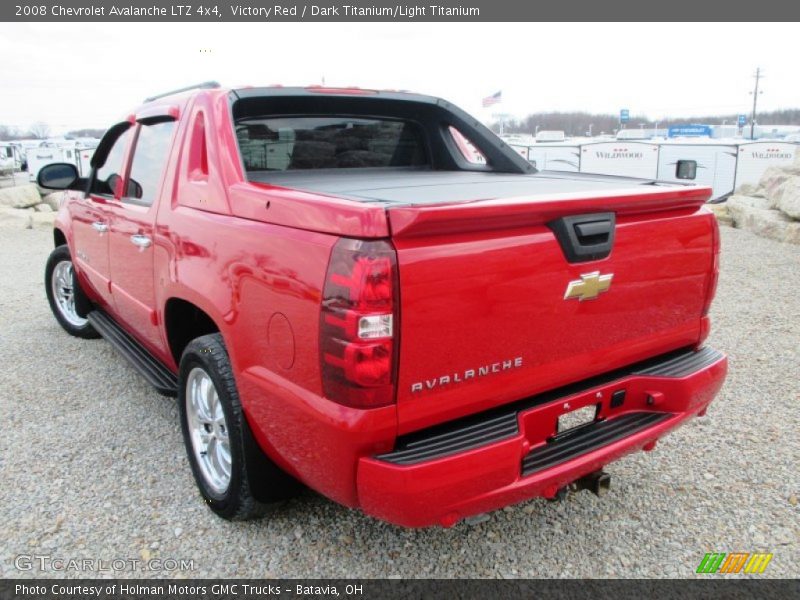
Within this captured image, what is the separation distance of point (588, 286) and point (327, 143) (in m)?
1.92

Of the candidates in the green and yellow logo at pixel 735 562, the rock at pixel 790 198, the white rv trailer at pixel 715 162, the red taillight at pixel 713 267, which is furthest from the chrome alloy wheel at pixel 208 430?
the white rv trailer at pixel 715 162

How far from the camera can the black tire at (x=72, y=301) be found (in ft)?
16.2

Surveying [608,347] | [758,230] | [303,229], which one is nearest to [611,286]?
[608,347]

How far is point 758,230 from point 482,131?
9419 millimetres

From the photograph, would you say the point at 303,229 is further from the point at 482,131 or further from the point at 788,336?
the point at 788,336

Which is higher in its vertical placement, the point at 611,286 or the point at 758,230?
the point at 611,286

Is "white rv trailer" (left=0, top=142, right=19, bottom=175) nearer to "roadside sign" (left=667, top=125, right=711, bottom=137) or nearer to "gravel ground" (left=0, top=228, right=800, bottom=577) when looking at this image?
"gravel ground" (left=0, top=228, right=800, bottom=577)

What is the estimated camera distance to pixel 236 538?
8.72 feet

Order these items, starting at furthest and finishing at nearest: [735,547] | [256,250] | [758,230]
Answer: [758,230], [735,547], [256,250]

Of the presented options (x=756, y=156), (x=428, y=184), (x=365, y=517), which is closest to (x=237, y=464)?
(x=365, y=517)

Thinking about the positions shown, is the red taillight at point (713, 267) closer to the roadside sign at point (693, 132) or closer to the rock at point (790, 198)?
the rock at point (790, 198)

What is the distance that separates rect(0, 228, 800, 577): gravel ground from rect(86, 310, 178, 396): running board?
0.39m

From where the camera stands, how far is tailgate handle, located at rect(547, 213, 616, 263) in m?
2.11

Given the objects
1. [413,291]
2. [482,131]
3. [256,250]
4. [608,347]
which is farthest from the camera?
[482,131]
